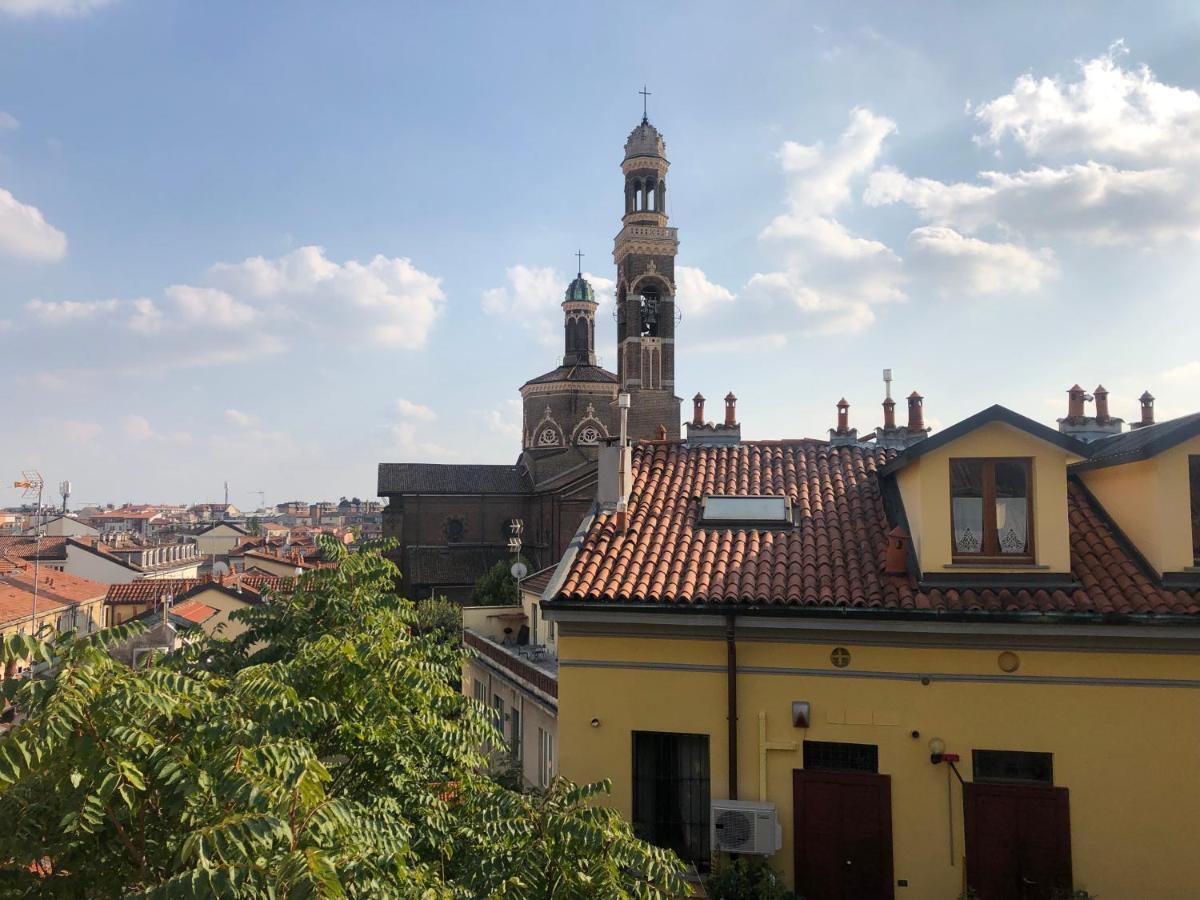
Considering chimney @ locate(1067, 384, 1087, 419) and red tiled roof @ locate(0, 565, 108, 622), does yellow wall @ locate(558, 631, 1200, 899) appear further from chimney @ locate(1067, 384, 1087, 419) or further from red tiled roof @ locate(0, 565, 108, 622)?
red tiled roof @ locate(0, 565, 108, 622)

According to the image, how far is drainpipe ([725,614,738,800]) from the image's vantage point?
8375 millimetres

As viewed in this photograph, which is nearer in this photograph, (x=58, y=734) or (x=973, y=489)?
(x=58, y=734)

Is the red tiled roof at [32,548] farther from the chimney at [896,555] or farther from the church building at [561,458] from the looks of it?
the chimney at [896,555]

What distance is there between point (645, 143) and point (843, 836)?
48.0m

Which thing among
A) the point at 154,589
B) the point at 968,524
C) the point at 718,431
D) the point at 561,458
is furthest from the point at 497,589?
the point at 968,524

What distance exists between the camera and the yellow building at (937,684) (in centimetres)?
779

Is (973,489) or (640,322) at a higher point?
(640,322)

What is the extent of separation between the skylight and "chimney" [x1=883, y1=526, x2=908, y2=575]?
136 centimetres

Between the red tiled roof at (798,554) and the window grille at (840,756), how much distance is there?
4.69 ft

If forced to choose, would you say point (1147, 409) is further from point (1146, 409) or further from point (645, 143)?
point (645, 143)

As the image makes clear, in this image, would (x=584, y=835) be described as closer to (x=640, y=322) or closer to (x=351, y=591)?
(x=351, y=591)

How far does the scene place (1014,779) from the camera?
8.02m

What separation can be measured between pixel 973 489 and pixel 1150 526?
171cm

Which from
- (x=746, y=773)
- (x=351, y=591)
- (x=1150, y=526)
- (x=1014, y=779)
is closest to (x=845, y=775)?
(x=746, y=773)
